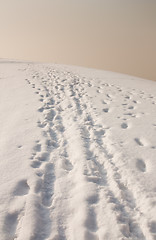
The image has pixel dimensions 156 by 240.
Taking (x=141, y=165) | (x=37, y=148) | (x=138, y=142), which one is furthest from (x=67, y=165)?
(x=138, y=142)

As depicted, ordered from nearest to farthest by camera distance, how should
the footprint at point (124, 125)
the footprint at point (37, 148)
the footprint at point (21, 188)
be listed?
the footprint at point (21, 188), the footprint at point (37, 148), the footprint at point (124, 125)

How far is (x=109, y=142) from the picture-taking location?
364cm

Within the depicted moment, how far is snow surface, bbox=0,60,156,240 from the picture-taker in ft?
6.69

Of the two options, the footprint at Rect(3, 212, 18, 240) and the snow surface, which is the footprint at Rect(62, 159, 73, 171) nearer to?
the snow surface

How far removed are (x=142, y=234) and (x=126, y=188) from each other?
628mm

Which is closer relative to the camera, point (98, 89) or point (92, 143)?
point (92, 143)

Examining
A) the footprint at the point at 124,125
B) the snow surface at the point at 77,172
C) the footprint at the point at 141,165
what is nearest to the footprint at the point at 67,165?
the snow surface at the point at 77,172

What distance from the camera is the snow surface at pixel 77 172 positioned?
80.3 inches

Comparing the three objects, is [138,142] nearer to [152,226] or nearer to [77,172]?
[77,172]

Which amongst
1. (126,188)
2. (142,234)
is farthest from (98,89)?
(142,234)

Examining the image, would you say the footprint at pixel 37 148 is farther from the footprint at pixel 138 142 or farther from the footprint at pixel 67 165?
the footprint at pixel 138 142

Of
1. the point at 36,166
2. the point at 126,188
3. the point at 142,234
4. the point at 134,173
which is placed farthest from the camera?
the point at 36,166

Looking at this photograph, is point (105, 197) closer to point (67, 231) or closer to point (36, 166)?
point (67, 231)

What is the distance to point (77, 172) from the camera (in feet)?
9.34
